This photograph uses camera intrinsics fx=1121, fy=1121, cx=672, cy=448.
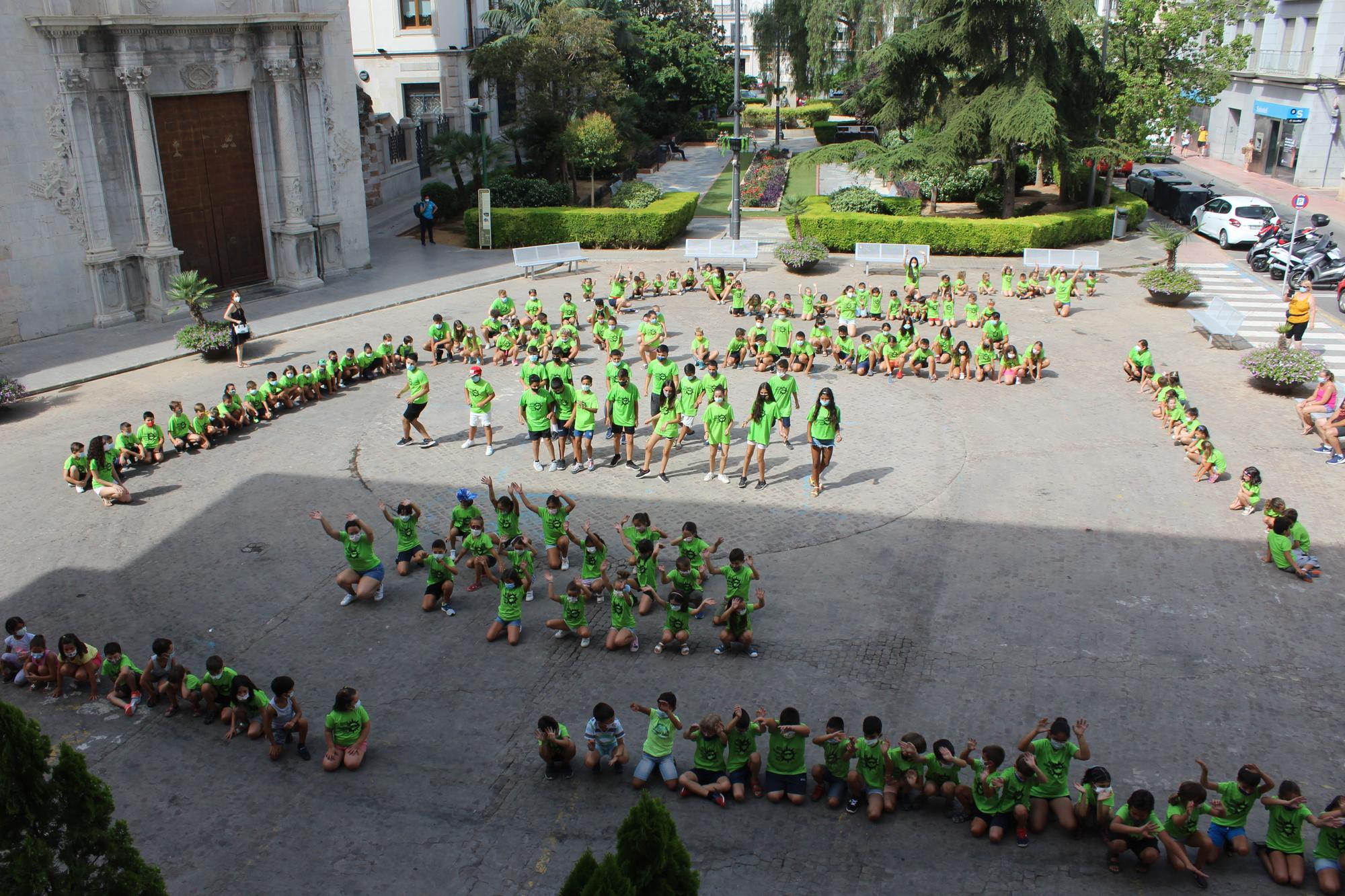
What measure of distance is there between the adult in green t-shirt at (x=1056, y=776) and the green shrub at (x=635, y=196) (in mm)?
27426

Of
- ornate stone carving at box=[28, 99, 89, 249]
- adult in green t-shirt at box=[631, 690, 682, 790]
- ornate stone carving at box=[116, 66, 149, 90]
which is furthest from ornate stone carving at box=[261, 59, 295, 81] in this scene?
adult in green t-shirt at box=[631, 690, 682, 790]

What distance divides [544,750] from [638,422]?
31.5 ft

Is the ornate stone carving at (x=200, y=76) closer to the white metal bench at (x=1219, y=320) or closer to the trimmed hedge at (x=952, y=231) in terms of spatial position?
the trimmed hedge at (x=952, y=231)

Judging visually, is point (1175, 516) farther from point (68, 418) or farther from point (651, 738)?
point (68, 418)

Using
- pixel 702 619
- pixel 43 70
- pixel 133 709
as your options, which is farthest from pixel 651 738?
pixel 43 70

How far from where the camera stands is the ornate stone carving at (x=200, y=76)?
25.8 meters

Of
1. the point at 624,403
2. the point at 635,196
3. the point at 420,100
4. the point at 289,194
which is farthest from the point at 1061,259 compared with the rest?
the point at 420,100

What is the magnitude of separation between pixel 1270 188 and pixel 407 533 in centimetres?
4365

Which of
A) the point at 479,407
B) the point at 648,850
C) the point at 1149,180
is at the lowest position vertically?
the point at 479,407

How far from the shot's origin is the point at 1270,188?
45.8 meters

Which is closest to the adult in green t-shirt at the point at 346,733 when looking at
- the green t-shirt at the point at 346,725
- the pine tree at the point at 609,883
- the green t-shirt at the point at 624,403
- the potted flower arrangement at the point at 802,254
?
the green t-shirt at the point at 346,725

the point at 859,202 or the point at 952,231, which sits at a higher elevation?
the point at 859,202

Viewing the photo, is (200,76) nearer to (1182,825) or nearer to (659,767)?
(659,767)

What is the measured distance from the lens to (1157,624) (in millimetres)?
12914
